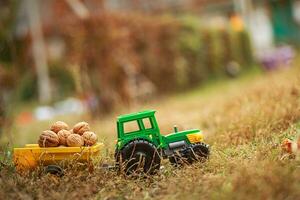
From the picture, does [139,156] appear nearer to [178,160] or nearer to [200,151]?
[178,160]

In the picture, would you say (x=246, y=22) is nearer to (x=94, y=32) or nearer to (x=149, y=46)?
(x=149, y=46)

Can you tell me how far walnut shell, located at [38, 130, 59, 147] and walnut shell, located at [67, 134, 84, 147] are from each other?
0.12 metres

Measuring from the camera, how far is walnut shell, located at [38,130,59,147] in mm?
5422

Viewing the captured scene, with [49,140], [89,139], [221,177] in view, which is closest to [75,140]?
[89,139]

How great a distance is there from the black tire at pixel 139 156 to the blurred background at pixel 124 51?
402cm

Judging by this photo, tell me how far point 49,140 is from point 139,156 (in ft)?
2.87

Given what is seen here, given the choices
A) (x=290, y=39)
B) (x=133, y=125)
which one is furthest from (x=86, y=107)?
(x=290, y=39)

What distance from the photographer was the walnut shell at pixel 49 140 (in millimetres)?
5422

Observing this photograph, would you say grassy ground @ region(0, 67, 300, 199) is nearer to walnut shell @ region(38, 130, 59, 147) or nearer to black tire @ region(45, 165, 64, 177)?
black tire @ region(45, 165, 64, 177)

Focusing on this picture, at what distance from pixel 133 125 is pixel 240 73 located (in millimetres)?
11789

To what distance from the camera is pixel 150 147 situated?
207 inches

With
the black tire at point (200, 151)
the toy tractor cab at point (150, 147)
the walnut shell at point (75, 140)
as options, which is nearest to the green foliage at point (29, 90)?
the walnut shell at point (75, 140)

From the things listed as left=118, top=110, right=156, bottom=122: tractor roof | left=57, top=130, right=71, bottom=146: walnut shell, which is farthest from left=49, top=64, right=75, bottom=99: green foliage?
left=118, top=110, right=156, bottom=122: tractor roof

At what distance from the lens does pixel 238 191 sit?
425 cm
